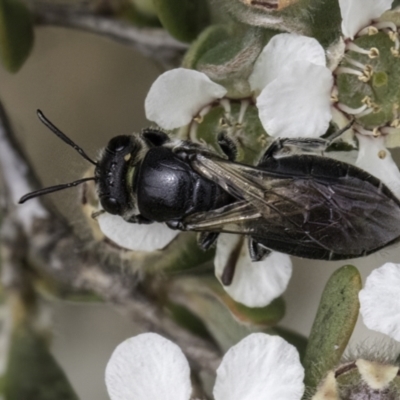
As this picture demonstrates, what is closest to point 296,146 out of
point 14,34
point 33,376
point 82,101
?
point 14,34

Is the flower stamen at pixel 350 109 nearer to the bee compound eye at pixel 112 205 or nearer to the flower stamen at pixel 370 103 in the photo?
the flower stamen at pixel 370 103

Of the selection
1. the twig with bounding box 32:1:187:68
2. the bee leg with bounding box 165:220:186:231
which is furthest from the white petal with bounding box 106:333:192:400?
the twig with bounding box 32:1:187:68

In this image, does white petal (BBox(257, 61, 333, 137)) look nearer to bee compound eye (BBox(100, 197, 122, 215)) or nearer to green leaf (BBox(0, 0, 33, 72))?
bee compound eye (BBox(100, 197, 122, 215))

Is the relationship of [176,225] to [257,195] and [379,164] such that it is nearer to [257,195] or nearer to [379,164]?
[257,195]

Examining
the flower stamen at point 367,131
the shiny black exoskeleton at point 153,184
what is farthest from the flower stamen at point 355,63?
the shiny black exoskeleton at point 153,184

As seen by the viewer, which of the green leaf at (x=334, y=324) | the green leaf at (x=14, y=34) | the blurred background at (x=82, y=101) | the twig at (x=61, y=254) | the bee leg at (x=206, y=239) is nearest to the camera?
the green leaf at (x=334, y=324)

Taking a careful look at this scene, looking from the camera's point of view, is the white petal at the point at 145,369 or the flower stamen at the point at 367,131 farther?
the flower stamen at the point at 367,131

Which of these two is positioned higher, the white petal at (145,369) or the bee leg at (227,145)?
the bee leg at (227,145)

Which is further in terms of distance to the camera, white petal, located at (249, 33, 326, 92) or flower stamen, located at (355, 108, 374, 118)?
flower stamen, located at (355, 108, 374, 118)
